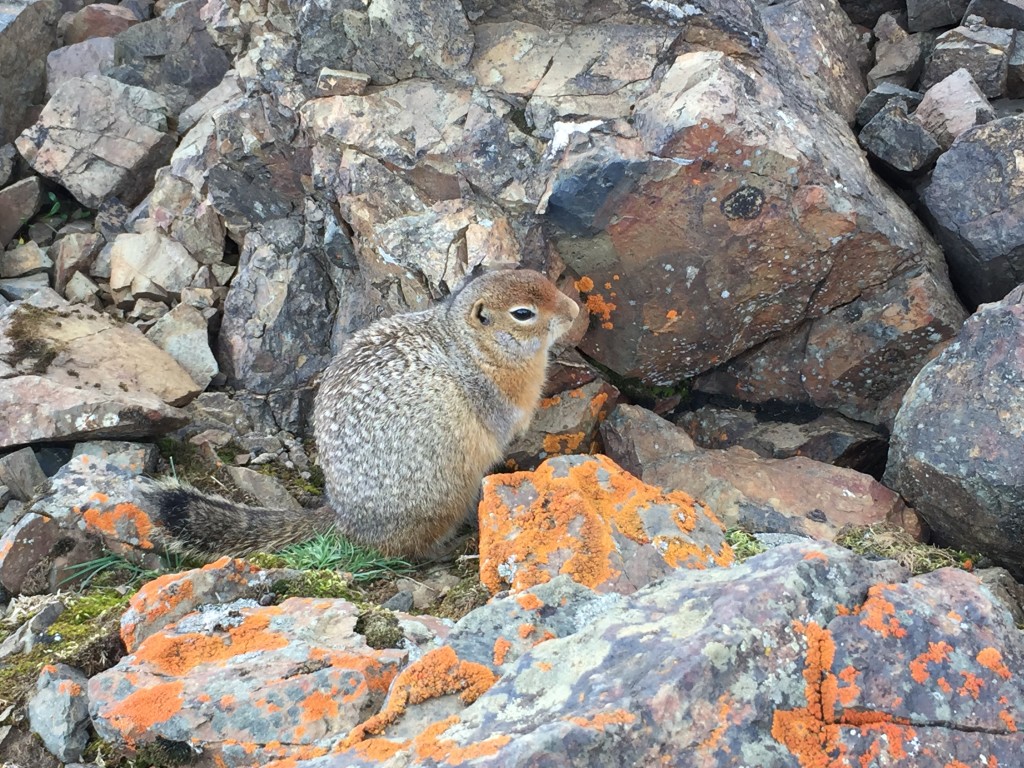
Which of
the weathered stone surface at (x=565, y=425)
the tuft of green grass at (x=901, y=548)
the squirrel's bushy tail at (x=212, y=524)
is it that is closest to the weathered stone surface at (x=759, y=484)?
the tuft of green grass at (x=901, y=548)

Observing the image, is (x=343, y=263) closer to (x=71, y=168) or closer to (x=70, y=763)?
(x=71, y=168)

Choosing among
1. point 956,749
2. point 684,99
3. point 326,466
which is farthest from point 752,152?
point 956,749

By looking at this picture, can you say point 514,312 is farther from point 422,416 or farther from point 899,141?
point 899,141

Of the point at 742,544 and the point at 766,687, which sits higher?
the point at 766,687

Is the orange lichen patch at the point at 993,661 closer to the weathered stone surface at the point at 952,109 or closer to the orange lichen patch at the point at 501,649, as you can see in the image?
the orange lichen patch at the point at 501,649

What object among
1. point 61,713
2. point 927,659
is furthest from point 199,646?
point 927,659

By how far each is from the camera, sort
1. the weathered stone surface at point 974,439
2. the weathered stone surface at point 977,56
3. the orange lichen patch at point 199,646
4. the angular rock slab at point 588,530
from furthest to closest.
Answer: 1. the weathered stone surface at point 977,56
2. the weathered stone surface at point 974,439
3. the angular rock slab at point 588,530
4. the orange lichen patch at point 199,646
